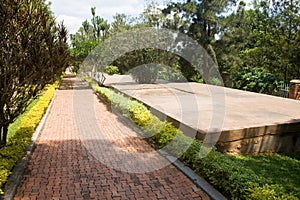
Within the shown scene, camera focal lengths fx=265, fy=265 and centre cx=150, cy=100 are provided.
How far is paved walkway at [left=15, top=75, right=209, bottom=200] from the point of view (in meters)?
3.66

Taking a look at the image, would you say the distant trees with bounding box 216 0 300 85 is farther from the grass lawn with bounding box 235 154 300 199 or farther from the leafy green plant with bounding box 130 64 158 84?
the grass lawn with bounding box 235 154 300 199

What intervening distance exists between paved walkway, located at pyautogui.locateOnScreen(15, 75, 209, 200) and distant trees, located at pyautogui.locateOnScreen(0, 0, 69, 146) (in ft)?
3.84

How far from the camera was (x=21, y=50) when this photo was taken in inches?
163

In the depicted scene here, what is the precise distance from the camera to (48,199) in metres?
3.46

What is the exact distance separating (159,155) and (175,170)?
76 centimetres

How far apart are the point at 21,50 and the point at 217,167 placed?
11.4ft

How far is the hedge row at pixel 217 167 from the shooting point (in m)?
3.16

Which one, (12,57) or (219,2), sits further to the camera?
(219,2)

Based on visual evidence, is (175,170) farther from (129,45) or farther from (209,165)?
(129,45)

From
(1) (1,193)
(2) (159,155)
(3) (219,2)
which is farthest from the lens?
(3) (219,2)

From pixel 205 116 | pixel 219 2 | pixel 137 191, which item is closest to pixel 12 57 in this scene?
pixel 137 191

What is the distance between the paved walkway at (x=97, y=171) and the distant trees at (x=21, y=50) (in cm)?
117

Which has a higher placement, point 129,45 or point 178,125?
point 129,45

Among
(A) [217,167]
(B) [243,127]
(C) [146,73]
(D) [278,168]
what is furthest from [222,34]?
(A) [217,167]
